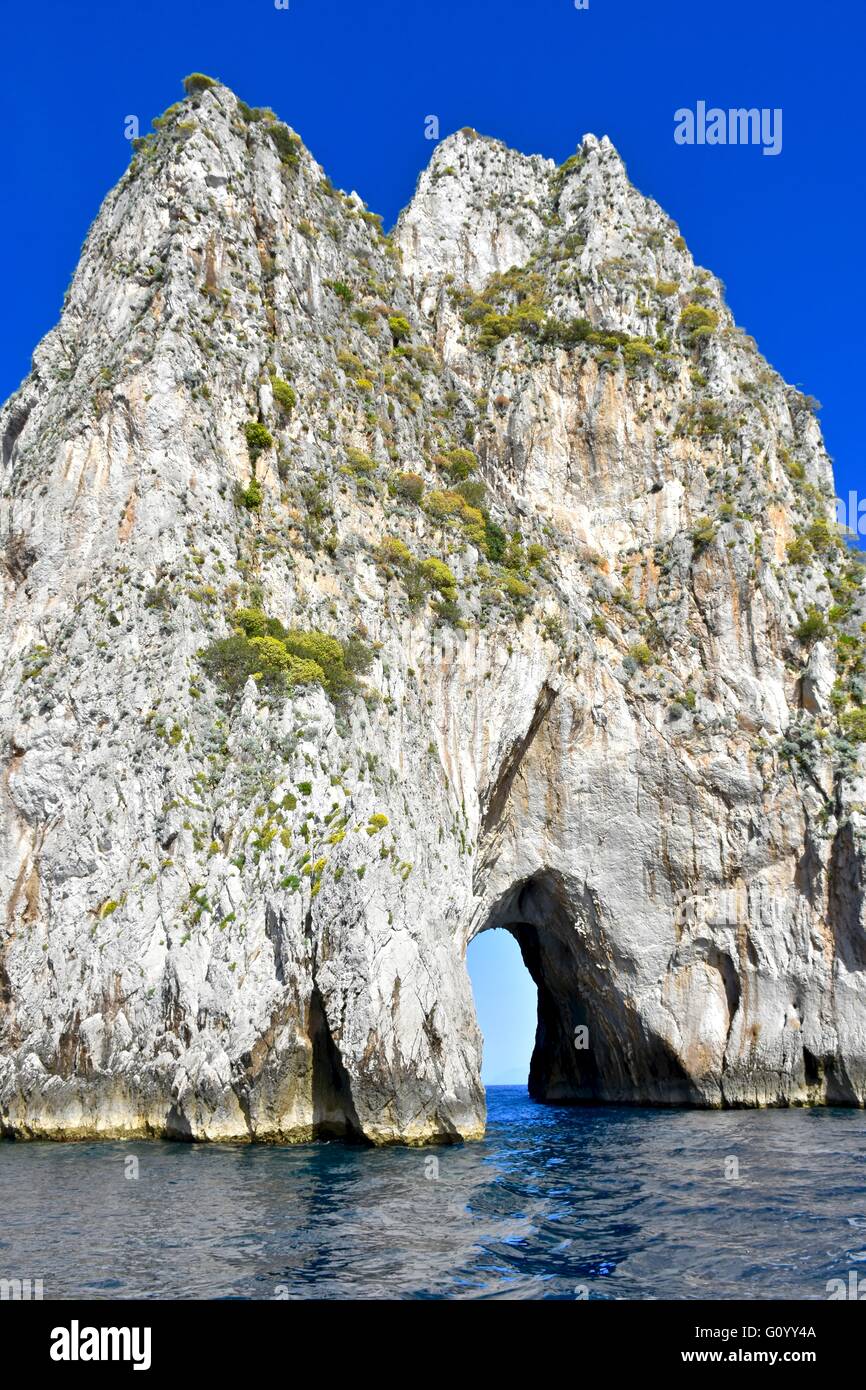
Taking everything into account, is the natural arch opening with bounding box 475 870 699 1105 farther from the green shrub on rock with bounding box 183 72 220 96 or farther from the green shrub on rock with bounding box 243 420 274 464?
the green shrub on rock with bounding box 183 72 220 96

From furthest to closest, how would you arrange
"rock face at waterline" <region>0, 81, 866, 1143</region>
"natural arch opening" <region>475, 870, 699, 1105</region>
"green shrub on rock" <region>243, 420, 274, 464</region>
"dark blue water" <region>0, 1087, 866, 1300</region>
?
"natural arch opening" <region>475, 870, 699, 1105</region> → "green shrub on rock" <region>243, 420, 274, 464</region> → "rock face at waterline" <region>0, 81, 866, 1143</region> → "dark blue water" <region>0, 1087, 866, 1300</region>

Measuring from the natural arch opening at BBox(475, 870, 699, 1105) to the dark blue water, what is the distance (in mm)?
16389

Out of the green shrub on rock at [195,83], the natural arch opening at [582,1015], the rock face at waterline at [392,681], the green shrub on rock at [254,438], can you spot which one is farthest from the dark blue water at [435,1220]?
the green shrub on rock at [195,83]

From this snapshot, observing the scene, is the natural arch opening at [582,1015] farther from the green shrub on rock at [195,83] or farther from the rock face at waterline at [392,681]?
the green shrub on rock at [195,83]

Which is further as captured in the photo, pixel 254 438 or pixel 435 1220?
pixel 254 438

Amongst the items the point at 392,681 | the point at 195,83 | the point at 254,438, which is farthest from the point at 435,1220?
the point at 195,83

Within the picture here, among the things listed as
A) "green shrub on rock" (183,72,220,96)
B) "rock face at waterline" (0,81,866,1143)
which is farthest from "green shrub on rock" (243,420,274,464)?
"green shrub on rock" (183,72,220,96)

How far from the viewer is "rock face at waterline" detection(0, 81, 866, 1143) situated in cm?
2906

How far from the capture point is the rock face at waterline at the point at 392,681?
2906cm

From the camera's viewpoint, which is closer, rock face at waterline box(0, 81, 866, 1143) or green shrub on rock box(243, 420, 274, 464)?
rock face at waterline box(0, 81, 866, 1143)

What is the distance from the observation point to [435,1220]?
16.7 m

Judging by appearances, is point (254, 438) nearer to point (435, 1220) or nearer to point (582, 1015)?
point (582, 1015)

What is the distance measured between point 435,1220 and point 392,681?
25240 mm

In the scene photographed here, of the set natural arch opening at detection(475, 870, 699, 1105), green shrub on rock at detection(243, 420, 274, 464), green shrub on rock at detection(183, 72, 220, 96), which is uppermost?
green shrub on rock at detection(183, 72, 220, 96)
